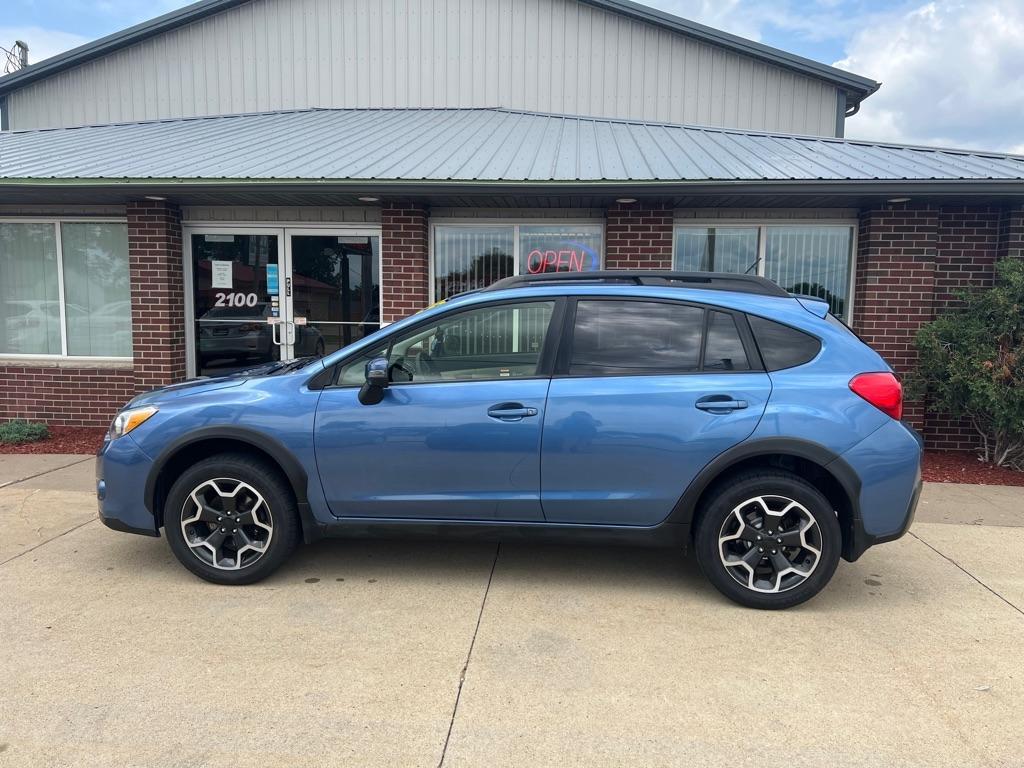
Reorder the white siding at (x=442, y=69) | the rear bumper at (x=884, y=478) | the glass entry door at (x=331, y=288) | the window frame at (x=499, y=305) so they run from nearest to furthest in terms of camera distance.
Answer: the rear bumper at (x=884, y=478)
the window frame at (x=499, y=305)
the glass entry door at (x=331, y=288)
the white siding at (x=442, y=69)

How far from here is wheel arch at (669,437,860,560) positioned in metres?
3.48

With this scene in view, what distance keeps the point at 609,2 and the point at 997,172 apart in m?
6.18

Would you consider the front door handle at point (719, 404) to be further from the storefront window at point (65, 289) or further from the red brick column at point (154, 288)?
the storefront window at point (65, 289)

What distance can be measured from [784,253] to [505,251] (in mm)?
3197

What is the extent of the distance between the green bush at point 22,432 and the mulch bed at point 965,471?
959 centimetres

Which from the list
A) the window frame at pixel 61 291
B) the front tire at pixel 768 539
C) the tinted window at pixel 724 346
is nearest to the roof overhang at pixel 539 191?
the window frame at pixel 61 291

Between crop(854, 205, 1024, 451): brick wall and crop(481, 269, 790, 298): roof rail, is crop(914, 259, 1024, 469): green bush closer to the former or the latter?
crop(854, 205, 1024, 451): brick wall

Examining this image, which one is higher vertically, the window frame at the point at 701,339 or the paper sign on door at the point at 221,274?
the paper sign on door at the point at 221,274

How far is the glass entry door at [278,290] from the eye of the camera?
26.2 feet

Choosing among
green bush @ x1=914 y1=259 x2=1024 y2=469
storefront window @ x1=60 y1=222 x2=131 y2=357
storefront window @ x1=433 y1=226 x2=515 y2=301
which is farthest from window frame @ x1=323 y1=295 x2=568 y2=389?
storefront window @ x1=60 y1=222 x2=131 y2=357

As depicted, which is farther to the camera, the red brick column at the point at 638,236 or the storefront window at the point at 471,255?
the storefront window at the point at 471,255

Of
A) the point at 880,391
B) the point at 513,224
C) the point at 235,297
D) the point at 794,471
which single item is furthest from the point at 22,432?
the point at 880,391

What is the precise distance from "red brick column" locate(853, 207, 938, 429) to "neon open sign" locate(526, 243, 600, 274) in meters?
2.95

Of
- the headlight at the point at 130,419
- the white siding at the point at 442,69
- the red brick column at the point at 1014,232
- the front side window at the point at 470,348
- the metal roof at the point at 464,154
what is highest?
the white siding at the point at 442,69
